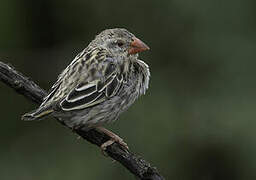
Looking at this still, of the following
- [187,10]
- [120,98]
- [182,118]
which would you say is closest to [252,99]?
[182,118]

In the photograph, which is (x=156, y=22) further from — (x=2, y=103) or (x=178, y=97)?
(x=2, y=103)

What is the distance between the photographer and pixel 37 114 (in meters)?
6.53

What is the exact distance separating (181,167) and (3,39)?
11.9 feet

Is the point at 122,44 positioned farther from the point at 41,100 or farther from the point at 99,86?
the point at 41,100

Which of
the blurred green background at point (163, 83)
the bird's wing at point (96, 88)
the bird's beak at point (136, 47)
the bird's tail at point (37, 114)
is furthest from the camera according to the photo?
the blurred green background at point (163, 83)

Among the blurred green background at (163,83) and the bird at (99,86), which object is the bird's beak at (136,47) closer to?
the bird at (99,86)

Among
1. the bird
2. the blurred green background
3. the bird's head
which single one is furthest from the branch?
the blurred green background

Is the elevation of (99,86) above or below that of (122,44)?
below

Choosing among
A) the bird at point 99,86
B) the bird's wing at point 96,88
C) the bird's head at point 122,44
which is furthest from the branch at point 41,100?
the bird's head at point 122,44

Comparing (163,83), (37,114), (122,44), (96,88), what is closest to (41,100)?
(37,114)

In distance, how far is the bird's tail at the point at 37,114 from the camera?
650 centimetres

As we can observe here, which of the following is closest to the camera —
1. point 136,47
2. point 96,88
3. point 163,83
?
point 96,88

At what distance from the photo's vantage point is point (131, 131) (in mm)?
10445

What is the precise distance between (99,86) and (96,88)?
6cm
